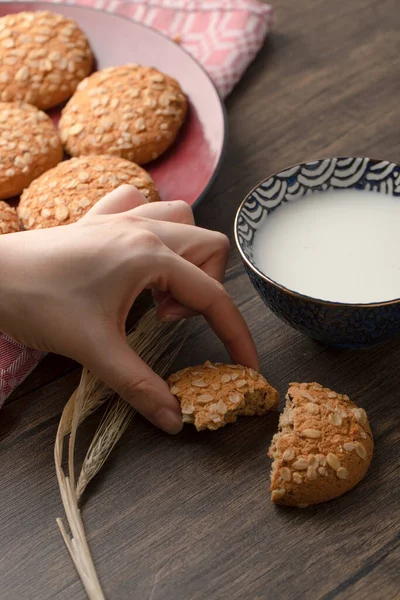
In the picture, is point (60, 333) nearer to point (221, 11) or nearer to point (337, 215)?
point (337, 215)

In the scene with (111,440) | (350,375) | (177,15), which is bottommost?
(350,375)

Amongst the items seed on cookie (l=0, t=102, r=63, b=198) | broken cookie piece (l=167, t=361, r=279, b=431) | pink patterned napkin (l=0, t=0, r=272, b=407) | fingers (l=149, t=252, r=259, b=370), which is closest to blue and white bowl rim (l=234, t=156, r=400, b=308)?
fingers (l=149, t=252, r=259, b=370)

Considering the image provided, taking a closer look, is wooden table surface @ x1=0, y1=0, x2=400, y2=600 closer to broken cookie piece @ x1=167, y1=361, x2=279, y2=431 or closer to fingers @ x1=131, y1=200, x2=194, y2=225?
broken cookie piece @ x1=167, y1=361, x2=279, y2=431

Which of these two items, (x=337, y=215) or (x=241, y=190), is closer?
(x=337, y=215)

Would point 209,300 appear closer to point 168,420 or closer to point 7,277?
point 168,420

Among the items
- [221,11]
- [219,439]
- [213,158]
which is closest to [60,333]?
[219,439]

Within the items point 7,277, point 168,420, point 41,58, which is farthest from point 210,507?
point 41,58
